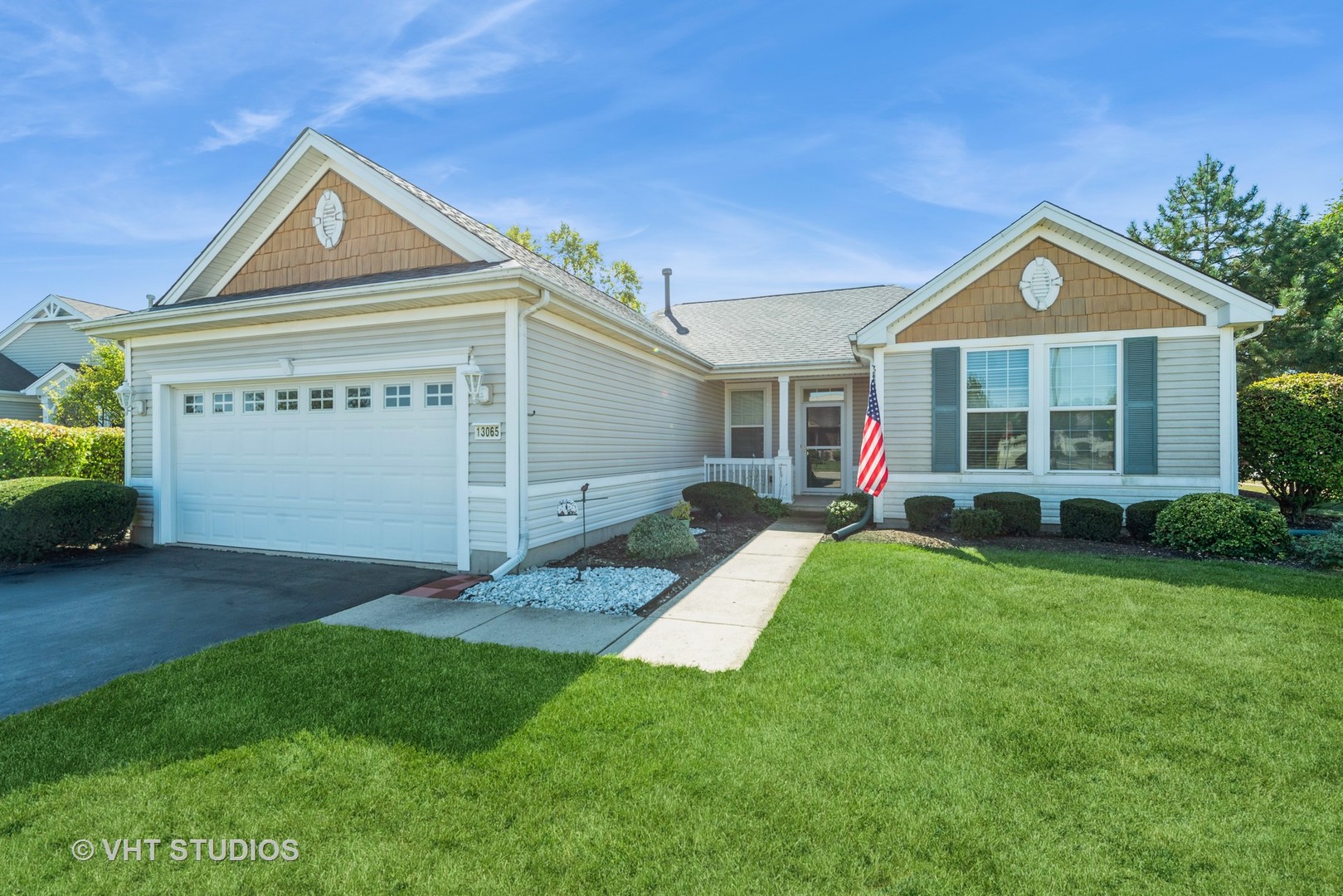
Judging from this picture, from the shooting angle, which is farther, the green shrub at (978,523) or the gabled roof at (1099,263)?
the green shrub at (978,523)

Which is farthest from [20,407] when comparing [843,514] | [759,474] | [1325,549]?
[1325,549]

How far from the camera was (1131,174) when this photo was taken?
35.8ft

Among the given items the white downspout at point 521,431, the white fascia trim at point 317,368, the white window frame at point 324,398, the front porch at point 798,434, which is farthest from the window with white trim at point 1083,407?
the white window frame at point 324,398

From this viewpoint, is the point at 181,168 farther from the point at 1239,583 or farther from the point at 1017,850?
the point at 1239,583

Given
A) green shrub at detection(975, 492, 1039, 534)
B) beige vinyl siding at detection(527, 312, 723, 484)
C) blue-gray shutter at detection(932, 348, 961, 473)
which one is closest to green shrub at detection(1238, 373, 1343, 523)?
green shrub at detection(975, 492, 1039, 534)

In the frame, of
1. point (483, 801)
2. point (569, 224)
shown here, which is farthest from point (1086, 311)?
point (569, 224)

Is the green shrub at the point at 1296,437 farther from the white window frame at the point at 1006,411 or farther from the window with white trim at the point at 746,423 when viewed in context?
the window with white trim at the point at 746,423

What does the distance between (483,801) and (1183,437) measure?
400 inches

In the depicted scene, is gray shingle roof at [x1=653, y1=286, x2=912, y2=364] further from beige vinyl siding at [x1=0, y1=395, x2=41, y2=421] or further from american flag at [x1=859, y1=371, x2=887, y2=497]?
beige vinyl siding at [x1=0, y1=395, x2=41, y2=421]

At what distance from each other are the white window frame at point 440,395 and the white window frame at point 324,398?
60.8 inches

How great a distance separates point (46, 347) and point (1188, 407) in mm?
31727

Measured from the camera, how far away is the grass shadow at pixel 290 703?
3129 millimetres

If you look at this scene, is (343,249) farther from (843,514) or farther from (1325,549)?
(1325,549)

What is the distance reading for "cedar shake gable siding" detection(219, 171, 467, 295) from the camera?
8.11m
